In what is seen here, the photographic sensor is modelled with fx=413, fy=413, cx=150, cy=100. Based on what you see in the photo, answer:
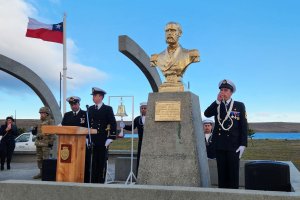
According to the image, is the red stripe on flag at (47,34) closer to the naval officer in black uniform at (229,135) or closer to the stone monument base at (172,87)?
the stone monument base at (172,87)

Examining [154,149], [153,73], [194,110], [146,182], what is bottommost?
[146,182]

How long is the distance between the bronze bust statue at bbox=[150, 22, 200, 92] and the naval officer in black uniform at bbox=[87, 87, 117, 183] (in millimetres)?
1196

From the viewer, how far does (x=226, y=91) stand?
6.13 metres

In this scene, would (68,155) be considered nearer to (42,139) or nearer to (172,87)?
(172,87)

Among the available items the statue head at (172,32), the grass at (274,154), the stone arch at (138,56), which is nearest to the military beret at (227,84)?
the statue head at (172,32)

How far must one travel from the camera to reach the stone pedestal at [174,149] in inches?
249

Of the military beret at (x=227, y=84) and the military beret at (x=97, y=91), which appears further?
the military beret at (x=97, y=91)

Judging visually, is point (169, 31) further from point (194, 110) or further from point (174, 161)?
point (174, 161)

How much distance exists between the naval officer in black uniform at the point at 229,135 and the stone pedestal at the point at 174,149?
1.31 ft

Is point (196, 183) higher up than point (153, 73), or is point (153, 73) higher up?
point (153, 73)

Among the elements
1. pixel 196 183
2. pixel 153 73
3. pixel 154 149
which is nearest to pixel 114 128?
pixel 154 149

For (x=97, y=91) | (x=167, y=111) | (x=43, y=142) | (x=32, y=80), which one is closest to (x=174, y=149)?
(x=167, y=111)

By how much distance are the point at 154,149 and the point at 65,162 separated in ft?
4.58

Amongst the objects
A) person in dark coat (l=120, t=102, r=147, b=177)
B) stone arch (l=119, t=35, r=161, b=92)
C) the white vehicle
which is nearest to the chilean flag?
stone arch (l=119, t=35, r=161, b=92)
